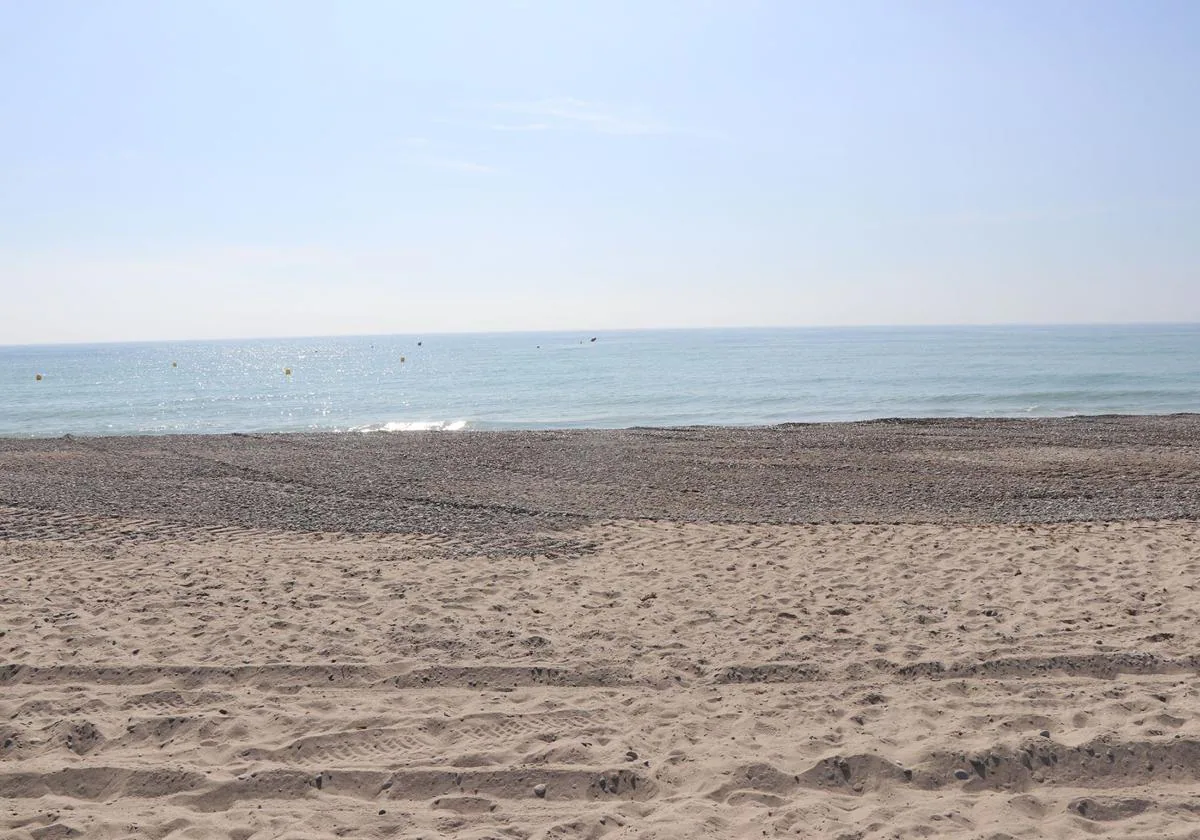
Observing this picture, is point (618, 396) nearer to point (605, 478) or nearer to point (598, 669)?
point (605, 478)

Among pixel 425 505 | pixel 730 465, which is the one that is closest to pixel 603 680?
pixel 425 505

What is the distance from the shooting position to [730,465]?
17453 millimetres

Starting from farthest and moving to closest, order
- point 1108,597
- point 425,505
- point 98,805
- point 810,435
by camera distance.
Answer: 1. point 810,435
2. point 425,505
3. point 1108,597
4. point 98,805

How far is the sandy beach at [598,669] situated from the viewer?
4.29m

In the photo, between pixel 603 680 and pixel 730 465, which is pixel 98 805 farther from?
pixel 730 465

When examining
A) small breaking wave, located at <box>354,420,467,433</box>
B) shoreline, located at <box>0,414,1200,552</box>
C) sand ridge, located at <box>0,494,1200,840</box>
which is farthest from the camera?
small breaking wave, located at <box>354,420,467,433</box>

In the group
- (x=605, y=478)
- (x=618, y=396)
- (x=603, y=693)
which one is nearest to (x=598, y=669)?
(x=603, y=693)

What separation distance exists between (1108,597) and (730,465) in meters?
10.1

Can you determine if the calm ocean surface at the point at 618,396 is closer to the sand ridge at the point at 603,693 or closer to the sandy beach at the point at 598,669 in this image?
the sandy beach at the point at 598,669

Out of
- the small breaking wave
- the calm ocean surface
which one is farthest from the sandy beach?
the calm ocean surface

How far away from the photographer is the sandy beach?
4.29m

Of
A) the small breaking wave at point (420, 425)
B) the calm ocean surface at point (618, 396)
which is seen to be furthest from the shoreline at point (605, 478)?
the calm ocean surface at point (618, 396)

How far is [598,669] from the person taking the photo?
6.04 m

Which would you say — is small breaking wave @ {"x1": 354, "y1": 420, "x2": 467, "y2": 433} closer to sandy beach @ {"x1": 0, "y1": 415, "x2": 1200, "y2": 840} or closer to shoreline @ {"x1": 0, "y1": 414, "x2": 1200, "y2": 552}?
shoreline @ {"x1": 0, "y1": 414, "x2": 1200, "y2": 552}
